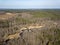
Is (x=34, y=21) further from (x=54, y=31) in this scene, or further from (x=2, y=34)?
(x=2, y=34)

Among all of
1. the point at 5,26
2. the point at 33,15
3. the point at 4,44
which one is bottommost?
the point at 4,44

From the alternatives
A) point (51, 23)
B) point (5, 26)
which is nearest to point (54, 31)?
point (51, 23)

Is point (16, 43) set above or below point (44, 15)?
below

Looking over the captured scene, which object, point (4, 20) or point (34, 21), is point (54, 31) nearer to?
point (34, 21)

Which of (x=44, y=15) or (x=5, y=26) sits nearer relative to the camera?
(x=5, y=26)

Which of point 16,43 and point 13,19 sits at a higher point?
point 13,19

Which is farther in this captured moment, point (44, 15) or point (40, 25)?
point (44, 15)

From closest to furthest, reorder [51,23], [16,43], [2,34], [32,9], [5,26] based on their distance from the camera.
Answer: [16,43] < [2,34] < [5,26] < [51,23] < [32,9]

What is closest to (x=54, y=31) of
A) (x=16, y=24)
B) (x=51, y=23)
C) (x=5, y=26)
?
(x=51, y=23)

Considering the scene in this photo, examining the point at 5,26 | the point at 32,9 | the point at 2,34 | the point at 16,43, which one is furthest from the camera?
the point at 32,9
